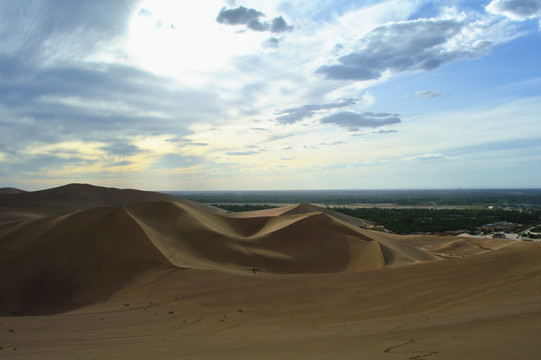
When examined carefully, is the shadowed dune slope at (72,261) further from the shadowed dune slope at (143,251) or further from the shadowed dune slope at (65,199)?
the shadowed dune slope at (65,199)

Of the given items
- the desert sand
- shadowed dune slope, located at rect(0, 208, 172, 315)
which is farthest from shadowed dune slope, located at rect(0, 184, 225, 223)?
shadowed dune slope, located at rect(0, 208, 172, 315)

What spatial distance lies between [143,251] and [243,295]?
7.89 m

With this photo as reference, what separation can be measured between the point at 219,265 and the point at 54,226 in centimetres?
1054

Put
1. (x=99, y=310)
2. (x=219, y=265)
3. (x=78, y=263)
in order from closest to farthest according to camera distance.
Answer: (x=99, y=310), (x=78, y=263), (x=219, y=265)

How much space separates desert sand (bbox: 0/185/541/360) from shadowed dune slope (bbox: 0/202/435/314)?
9 cm

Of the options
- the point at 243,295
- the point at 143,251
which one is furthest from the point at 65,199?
the point at 243,295

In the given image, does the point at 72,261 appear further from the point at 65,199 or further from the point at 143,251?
the point at 65,199

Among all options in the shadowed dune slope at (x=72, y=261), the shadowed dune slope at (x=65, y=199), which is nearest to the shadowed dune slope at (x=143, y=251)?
the shadowed dune slope at (x=72, y=261)

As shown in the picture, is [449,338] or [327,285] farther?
[327,285]

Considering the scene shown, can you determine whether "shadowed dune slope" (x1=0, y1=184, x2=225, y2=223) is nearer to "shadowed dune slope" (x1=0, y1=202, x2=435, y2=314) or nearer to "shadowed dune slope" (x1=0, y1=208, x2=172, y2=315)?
"shadowed dune slope" (x1=0, y1=202, x2=435, y2=314)

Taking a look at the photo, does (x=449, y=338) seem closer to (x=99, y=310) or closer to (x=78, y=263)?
(x=99, y=310)

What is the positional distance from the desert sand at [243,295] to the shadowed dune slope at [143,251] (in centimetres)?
9

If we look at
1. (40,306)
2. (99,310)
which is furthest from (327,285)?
(40,306)

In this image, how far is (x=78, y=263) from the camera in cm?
1761
